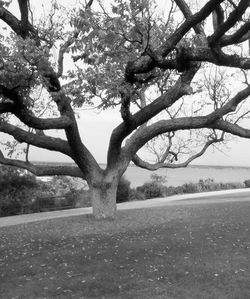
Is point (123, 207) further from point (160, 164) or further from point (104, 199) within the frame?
point (104, 199)

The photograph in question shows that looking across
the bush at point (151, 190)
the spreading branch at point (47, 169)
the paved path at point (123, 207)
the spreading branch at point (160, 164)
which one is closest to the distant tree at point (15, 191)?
the paved path at point (123, 207)

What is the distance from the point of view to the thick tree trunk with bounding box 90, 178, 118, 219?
49.2 ft

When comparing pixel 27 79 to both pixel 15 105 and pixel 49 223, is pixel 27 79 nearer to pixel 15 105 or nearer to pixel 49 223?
pixel 15 105

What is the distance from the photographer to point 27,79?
991cm

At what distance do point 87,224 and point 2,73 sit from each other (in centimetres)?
632

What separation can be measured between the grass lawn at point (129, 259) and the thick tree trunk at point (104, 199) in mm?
803

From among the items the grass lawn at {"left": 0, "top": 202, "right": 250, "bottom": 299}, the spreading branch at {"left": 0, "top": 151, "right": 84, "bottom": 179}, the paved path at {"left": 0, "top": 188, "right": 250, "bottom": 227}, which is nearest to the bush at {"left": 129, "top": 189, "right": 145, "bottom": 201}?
the paved path at {"left": 0, "top": 188, "right": 250, "bottom": 227}

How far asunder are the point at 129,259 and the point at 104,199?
21.6 ft

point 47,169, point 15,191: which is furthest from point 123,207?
point 47,169

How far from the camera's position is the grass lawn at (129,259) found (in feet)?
21.7

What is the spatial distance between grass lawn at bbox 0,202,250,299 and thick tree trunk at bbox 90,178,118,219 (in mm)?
803

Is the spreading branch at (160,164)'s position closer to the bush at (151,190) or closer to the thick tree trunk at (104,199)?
the thick tree trunk at (104,199)

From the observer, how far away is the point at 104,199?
15.1 m

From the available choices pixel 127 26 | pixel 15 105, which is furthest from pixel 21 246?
pixel 127 26
